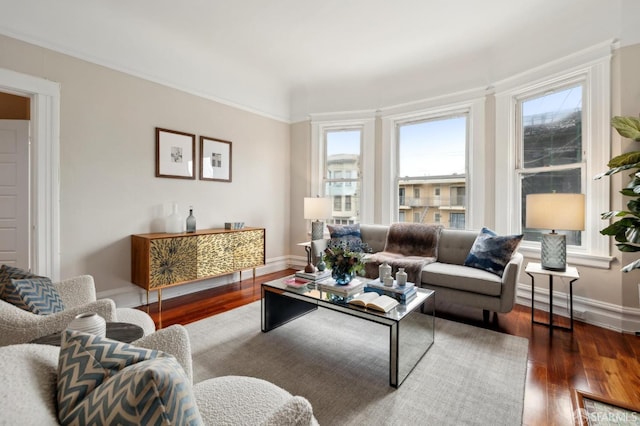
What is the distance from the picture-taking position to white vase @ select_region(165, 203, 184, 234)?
137 inches

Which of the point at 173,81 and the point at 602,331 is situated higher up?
the point at 173,81

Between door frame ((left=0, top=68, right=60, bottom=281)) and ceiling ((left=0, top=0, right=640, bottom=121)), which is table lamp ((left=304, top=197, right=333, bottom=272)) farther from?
door frame ((left=0, top=68, right=60, bottom=281))

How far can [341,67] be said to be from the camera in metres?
4.31

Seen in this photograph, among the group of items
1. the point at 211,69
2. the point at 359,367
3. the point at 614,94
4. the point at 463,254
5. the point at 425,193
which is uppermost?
the point at 211,69

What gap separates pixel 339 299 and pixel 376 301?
30 cm

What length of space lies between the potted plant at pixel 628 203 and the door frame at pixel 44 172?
483cm

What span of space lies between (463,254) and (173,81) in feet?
13.5

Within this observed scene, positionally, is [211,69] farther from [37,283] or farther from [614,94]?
[614,94]

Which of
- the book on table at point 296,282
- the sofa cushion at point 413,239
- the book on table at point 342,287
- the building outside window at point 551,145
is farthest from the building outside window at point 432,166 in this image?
the book on table at point 296,282

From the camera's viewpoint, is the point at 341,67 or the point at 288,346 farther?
the point at 341,67

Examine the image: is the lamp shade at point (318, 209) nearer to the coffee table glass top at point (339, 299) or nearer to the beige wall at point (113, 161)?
the beige wall at point (113, 161)

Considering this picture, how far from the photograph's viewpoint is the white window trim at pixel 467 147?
3807 millimetres

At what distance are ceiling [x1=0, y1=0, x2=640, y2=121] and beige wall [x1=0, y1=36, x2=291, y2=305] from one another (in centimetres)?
19

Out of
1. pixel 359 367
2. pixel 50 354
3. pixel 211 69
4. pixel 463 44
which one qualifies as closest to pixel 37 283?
pixel 50 354
